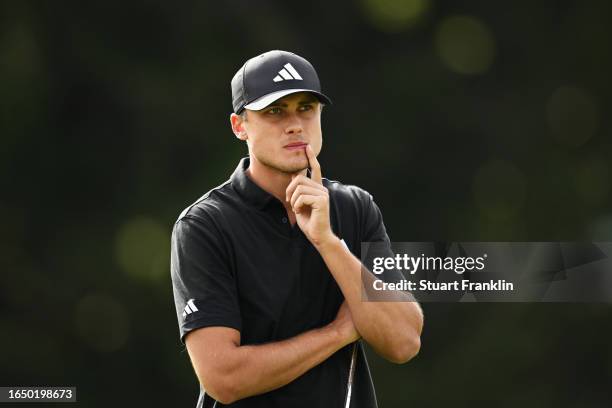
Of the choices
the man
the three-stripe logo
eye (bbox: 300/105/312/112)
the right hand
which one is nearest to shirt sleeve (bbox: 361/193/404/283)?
the man

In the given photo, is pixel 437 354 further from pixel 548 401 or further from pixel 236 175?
pixel 236 175

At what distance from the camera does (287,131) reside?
2047 mm

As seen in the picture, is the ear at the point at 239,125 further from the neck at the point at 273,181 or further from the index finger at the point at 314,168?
the index finger at the point at 314,168

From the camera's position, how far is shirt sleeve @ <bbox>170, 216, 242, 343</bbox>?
1949mm

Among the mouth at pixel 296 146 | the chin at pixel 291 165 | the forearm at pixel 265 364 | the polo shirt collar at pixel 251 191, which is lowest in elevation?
the forearm at pixel 265 364

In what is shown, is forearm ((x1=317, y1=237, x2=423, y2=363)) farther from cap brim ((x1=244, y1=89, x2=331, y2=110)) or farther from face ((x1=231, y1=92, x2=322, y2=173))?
cap brim ((x1=244, y1=89, x2=331, y2=110))

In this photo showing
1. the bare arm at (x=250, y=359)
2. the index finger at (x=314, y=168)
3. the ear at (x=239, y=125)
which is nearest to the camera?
the bare arm at (x=250, y=359)

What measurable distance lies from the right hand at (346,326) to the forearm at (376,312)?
12 millimetres

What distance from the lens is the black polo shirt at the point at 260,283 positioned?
77.5 inches

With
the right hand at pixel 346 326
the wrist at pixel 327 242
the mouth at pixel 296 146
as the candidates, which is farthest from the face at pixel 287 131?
the right hand at pixel 346 326

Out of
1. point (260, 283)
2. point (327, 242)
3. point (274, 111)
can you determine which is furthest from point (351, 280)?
point (274, 111)

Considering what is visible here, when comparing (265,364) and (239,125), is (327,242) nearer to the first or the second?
(265,364)

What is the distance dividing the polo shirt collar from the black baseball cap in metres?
0.15

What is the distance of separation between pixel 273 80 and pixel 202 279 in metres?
0.45
